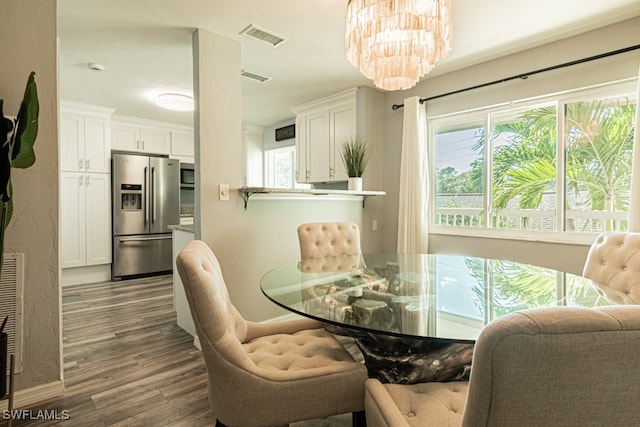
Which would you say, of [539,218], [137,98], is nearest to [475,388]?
[539,218]

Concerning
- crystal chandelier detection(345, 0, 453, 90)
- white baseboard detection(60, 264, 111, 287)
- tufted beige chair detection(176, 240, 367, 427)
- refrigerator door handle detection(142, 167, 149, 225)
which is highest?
crystal chandelier detection(345, 0, 453, 90)

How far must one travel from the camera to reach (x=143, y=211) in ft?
16.3

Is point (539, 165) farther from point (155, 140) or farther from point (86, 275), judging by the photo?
point (86, 275)

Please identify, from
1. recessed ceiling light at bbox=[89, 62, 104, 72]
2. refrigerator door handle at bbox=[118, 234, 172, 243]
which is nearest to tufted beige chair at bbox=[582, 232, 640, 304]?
recessed ceiling light at bbox=[89, 62, 104, 72]

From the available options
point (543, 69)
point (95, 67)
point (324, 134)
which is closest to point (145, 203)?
point (95, 67)

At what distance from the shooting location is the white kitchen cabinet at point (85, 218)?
4.41 meters

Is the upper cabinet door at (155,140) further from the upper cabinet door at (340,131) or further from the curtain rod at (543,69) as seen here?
the curtain rod at (543,69)

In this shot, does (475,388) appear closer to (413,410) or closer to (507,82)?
(413,410)

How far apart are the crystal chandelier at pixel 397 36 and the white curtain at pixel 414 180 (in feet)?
5.33

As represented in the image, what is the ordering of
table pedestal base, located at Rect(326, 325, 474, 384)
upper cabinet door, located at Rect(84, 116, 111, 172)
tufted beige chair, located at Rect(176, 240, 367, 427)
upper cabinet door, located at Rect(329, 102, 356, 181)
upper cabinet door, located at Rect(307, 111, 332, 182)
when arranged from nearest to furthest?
tufted beige chair, located at Rect(176, 240, 367, 427), table pedestal base, located at Rect(326, 325, 474, 384), upper cabinet door, located at Rect(329, 102, 356, 181), upper cabinet door, located at Rect(307, 111, 332, 182), upper cabinet door, located at Rect(84, 116, 111, 172)

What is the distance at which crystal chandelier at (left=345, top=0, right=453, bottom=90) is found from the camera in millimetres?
1552

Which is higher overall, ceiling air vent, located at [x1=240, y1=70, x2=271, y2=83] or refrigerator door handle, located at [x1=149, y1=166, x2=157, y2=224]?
ceiling air vent, located at [x1=240, y1=70, x2=271, y2=83]

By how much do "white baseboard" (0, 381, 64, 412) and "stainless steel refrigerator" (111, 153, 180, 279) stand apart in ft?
10.4

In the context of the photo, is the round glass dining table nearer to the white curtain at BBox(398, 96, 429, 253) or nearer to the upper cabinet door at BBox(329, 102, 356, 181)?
the white curtain at BBox(398, 96, 429, 253)
